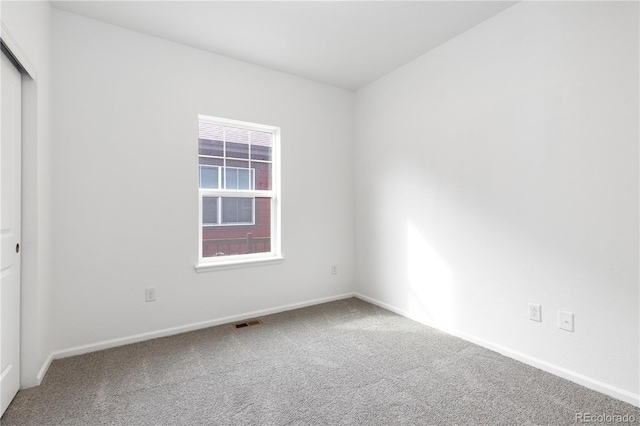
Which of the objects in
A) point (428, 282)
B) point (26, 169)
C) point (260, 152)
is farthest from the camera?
point (260, 152)

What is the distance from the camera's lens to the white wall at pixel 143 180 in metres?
2.41

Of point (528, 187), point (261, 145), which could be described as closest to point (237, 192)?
point (261, 145)

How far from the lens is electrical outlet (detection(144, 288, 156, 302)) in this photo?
270 cm

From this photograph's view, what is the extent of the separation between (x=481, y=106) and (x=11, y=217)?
3360 millimetres

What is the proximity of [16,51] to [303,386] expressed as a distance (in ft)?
8.40

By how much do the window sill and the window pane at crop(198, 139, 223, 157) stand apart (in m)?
1.10

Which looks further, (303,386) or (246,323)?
(246,323)

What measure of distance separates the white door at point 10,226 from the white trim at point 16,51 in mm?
53

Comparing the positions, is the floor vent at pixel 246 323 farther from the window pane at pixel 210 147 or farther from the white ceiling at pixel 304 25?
the white ceiling at pixel 304 25

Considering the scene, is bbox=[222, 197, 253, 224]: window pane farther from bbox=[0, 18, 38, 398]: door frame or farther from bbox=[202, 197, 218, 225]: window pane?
bbox=[0, 18, 38, 398]: door frame

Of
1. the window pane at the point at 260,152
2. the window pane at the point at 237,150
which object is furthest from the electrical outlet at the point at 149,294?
the window pane at the point at 260,152

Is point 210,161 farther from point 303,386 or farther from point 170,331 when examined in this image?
point 303,386

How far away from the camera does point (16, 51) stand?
1703 millimetres

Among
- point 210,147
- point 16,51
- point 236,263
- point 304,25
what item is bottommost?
point 236,263
